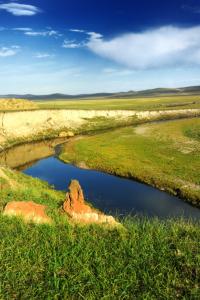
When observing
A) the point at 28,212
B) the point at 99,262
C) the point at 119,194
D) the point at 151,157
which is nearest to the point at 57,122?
the point at 151,157

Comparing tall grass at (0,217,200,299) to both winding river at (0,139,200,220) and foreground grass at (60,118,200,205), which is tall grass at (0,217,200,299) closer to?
winding river at (0,139,200,220)

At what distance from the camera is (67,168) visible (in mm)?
53188

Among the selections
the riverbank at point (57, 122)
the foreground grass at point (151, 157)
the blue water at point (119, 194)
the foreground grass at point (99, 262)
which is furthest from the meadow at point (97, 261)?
the riverbank at point (57, 122)

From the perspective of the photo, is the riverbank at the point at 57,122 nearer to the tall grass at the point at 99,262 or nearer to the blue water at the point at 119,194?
the blue water at the point at 119,194

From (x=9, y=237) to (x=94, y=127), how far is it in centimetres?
9012

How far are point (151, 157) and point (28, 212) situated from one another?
38824 millimetres

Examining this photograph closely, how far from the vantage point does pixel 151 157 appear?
52938mm

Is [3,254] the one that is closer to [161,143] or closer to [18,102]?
[161,143]

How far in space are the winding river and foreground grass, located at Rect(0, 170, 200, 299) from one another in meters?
7.57

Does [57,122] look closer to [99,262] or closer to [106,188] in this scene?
[106,188]

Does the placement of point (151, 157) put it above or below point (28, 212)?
below

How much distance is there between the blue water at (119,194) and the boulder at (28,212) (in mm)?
11488

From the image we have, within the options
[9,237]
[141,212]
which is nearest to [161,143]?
[141,212]

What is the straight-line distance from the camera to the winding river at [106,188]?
32.2 metres
